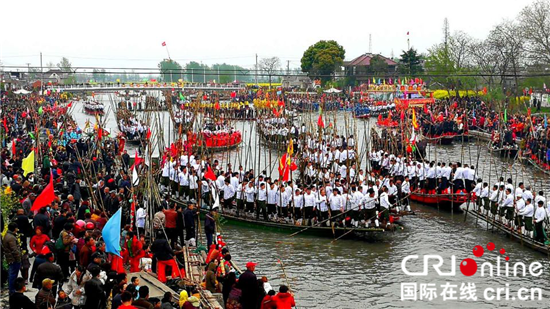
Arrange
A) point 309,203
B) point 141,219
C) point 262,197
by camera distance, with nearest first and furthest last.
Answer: point 141,219
point 309,203
point 262,197

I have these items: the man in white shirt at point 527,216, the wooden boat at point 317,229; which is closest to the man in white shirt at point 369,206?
the wooden boat at point 317,229

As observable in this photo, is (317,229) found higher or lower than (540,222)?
lower

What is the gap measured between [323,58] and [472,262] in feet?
197

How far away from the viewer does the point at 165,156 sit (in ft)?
77.4

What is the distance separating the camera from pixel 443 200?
72.2 feet

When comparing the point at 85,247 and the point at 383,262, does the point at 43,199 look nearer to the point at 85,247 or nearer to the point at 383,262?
the point at 85,247

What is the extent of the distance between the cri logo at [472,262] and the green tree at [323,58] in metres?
58.2

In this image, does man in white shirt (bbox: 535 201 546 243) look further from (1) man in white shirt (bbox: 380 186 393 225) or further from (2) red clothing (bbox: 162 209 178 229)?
(2) red clothing (bbox: 162 209 178 229)

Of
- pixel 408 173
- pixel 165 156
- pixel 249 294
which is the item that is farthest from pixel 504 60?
pixel 249 294

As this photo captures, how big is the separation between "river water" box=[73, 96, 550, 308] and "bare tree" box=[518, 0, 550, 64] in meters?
31.4

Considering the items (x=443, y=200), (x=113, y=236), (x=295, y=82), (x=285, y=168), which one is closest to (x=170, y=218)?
(x=113, y=236)

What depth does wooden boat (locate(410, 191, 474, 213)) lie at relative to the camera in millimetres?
21594

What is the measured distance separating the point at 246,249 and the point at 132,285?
28.1ft

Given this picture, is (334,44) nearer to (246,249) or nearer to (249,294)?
(246,249)
